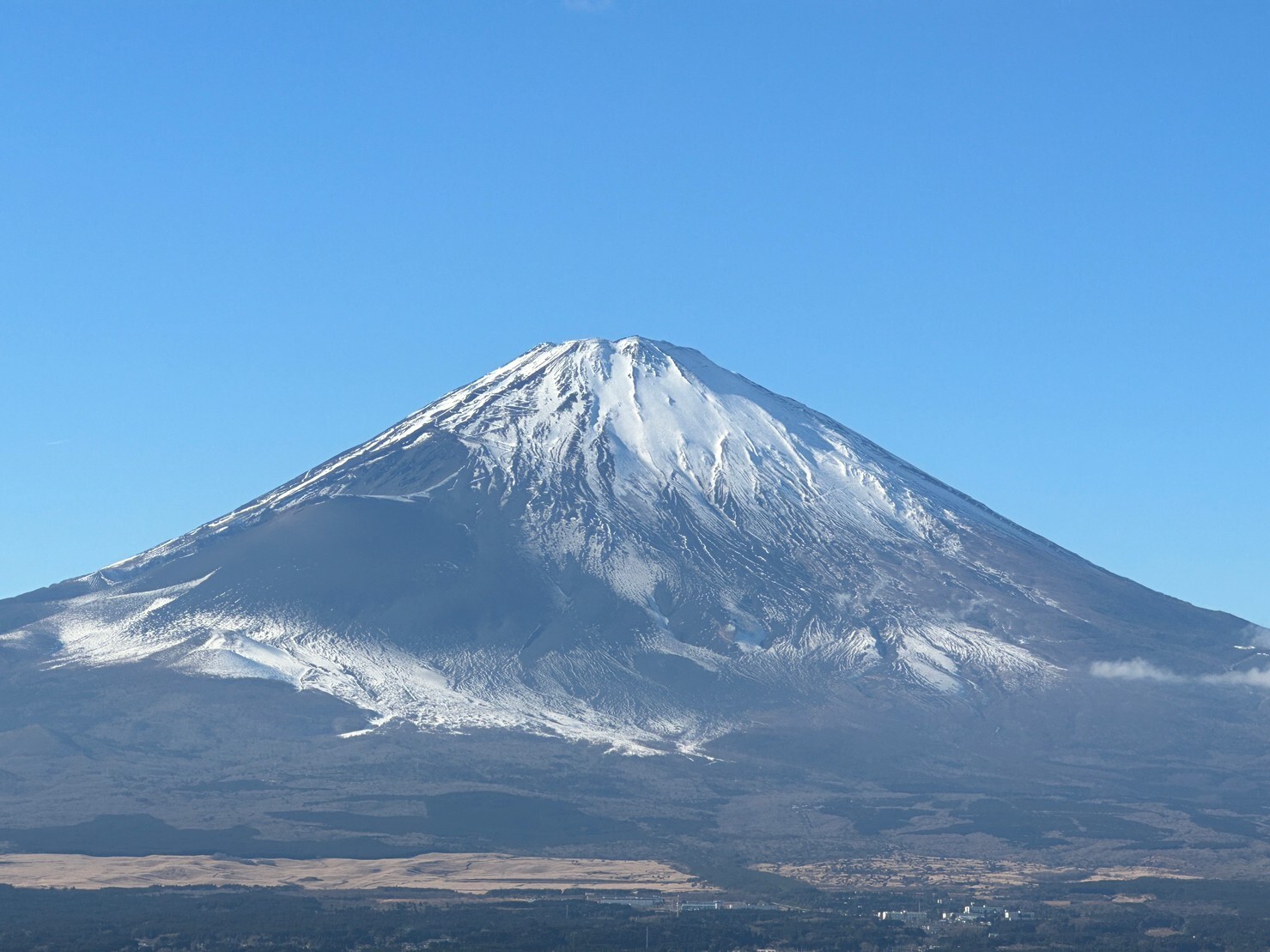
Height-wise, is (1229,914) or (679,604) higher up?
(679,604)

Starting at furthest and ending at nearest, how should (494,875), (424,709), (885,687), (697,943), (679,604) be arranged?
(679,604)
(885,687)
(424,709)
(494,875)
(697,943)

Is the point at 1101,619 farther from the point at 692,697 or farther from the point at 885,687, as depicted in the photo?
the point at 692,697

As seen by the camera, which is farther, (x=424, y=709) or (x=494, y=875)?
(x=424, y=709)

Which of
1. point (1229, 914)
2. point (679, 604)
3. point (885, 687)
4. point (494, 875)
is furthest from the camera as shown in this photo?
point (679, 604)

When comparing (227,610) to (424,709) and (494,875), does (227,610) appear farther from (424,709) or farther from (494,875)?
(494,875)

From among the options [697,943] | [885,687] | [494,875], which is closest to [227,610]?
[885,687]

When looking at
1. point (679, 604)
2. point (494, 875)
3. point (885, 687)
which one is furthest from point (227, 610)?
point (494, 875)
